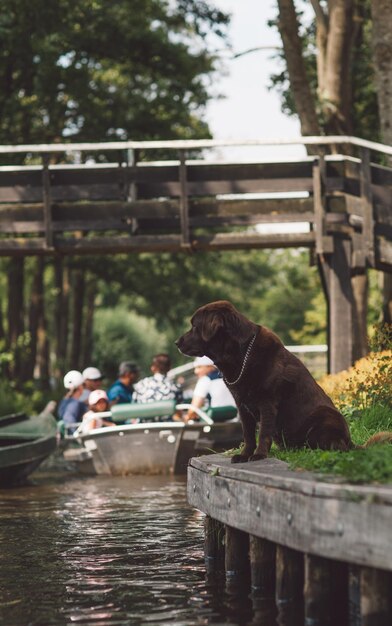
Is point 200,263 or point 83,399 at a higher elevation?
point 200,263

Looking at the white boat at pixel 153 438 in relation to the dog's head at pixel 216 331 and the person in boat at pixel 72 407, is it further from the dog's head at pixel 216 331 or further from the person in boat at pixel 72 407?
the dog's head at pixel 216 331

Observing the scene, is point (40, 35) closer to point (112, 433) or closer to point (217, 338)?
point (112, 433)

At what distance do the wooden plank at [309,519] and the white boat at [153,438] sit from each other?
906 centimetres

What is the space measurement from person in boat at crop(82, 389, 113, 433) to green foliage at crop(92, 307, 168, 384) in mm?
33932

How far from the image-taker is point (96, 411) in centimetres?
1920

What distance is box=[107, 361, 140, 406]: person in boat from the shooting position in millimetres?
20078

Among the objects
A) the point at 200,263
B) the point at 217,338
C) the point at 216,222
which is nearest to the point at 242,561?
Answer: the point at 217,338

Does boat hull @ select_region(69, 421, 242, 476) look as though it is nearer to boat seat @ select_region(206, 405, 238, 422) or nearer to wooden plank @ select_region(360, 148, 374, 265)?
boat seat @ select_region(206, 405, 238, 422)

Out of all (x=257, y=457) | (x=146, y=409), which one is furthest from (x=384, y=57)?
(x=257, y=457)

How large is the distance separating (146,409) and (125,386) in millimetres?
2557

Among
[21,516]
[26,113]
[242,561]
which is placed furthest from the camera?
[26,113]

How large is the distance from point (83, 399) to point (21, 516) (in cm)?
713

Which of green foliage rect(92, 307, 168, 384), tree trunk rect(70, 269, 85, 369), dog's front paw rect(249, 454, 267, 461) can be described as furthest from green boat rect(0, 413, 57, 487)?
green foliage rect(92, 307, 168, 384)

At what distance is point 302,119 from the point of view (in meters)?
20.7
